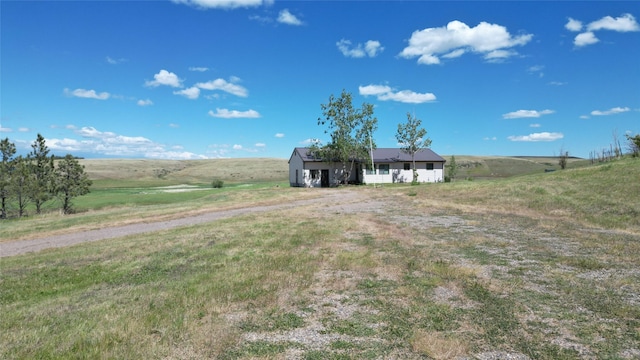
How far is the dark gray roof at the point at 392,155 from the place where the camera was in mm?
50656

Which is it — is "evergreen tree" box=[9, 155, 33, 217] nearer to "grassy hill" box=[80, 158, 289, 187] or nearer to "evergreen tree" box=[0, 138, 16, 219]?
"evergreen tree" box=[0, 138, 16, 219]

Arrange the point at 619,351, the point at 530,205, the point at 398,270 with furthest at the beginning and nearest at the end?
the point at 530,205 → the point at 398,270 → the point at 619,351

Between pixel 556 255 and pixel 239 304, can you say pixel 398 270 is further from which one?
pixel 556 255

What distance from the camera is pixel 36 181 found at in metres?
31.5

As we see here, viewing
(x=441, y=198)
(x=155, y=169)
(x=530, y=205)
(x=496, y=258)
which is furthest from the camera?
(x=155, y=169)

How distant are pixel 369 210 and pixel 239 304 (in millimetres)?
15991

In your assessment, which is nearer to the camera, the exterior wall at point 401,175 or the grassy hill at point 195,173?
the exterior wall at point 401,175

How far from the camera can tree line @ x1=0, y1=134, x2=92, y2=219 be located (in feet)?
98.0

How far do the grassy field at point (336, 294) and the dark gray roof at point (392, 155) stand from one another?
3477 centimetres

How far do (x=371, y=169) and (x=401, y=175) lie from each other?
4556 millimetres

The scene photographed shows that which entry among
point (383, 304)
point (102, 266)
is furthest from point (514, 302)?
point (102, 266)

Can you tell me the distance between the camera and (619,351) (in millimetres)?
4797

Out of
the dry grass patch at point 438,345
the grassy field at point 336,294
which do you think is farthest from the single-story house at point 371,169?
the dry grass patch at point 438,345

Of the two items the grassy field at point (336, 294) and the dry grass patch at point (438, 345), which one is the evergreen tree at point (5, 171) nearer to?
the grassy field at point (336, 294)
